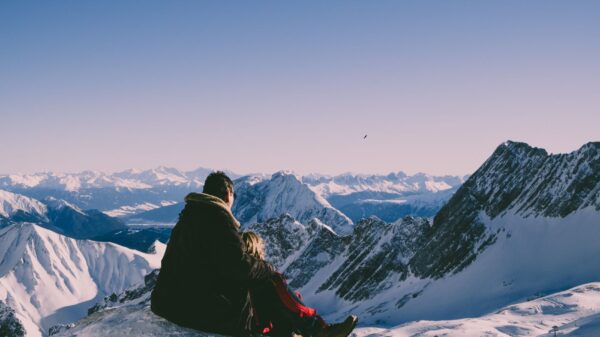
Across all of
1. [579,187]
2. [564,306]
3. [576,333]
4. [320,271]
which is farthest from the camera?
[320,271]

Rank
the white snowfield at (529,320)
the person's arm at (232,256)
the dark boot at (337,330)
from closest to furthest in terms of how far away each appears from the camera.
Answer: the person's arm at (232,256)
the dark boot at (337,330)
the white snowfield at (529,320)

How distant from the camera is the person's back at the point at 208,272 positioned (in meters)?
8.72

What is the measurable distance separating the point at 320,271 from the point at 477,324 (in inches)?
3630

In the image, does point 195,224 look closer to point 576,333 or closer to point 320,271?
point 576,333

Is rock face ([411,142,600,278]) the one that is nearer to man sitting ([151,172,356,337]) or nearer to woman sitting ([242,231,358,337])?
woman sitting ([242,231,358,337])

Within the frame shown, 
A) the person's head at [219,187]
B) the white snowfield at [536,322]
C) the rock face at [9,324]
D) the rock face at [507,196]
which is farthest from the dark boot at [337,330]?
the rock face at [9,324]

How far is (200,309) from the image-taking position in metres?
8.88

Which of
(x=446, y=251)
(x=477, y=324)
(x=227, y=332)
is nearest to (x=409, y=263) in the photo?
(x=446, y=251)

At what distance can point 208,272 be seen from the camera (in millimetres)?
8773

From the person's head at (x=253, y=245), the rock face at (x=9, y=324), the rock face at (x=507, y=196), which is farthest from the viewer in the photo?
the rock face at (x=9, y=324)

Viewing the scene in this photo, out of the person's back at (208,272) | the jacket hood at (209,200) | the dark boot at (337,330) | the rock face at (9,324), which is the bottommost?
the rock face at (9,324)

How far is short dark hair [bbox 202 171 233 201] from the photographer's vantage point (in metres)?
9.42

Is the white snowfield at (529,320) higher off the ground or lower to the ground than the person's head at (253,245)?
lower

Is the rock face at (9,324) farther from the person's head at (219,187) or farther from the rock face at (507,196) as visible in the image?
the person's head at (219,187)
